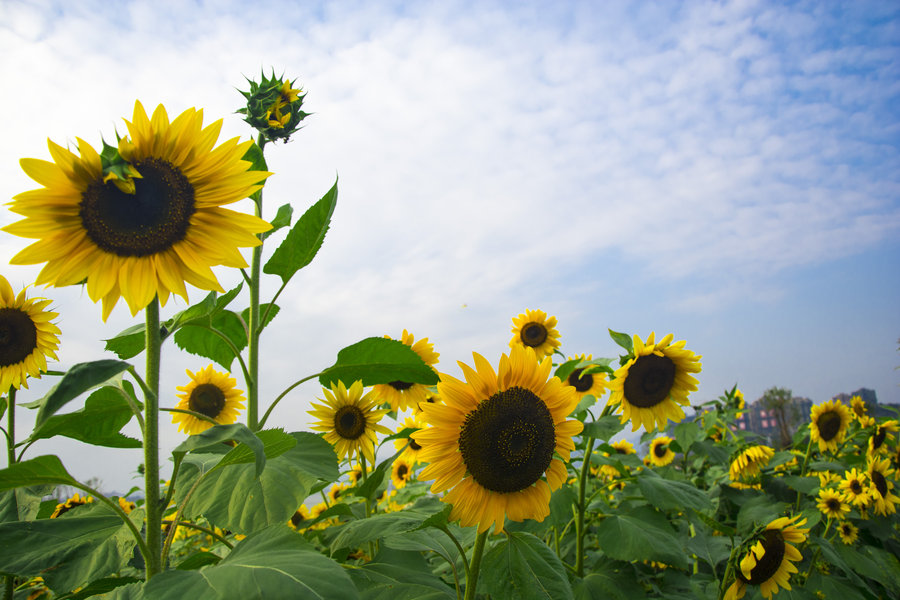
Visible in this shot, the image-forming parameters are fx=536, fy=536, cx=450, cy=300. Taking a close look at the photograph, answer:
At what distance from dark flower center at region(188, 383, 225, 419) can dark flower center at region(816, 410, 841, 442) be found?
4.75 meters

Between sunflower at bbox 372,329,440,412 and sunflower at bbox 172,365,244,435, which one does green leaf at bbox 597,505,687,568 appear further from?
sunflower at bbox 172,365,244,435

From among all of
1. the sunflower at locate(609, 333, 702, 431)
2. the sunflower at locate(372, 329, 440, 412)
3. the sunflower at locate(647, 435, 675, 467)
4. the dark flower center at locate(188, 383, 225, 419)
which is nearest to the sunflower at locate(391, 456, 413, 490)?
the sunflower at locate(372, 329, 440, 412)

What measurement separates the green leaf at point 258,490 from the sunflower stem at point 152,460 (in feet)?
0.41

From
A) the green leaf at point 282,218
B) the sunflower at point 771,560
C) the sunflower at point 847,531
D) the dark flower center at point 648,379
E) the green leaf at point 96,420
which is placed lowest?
the sunflower at point 847,531

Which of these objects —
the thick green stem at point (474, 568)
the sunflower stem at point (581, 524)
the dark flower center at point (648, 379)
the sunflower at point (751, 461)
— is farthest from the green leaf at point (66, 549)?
the sunflower at point (751, 461)

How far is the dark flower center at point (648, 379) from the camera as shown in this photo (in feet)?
9.07

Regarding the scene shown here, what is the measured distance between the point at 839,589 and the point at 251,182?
12.6 ft

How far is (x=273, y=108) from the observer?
2.30 m

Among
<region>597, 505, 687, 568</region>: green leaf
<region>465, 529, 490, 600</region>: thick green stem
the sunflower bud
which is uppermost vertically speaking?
the sunflower bud

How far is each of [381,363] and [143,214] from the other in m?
0.82

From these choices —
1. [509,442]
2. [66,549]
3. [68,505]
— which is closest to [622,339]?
[509,442]

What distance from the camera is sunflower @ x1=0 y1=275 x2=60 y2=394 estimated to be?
2355 millimetres

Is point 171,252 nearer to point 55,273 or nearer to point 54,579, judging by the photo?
point 55,273

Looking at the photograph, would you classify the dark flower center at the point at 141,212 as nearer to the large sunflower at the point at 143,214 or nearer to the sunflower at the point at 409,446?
the large sunflower at the point at 143,214
